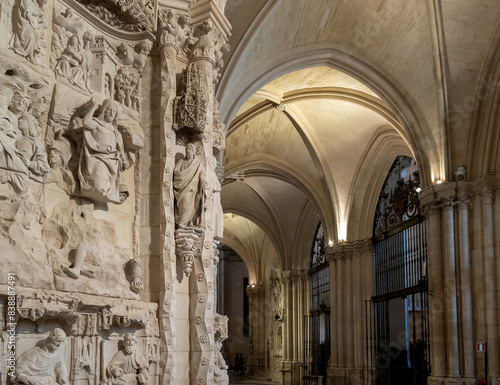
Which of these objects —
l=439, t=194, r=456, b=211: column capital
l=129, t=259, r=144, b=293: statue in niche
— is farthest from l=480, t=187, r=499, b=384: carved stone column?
l=129, t=259, r=144, b=293: statue in niche

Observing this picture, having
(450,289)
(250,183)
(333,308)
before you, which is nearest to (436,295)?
(450,289)

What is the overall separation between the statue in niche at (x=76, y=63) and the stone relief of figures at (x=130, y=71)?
35 cm

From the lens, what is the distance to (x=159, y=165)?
6.05 meters

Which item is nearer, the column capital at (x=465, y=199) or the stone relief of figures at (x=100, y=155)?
the stone relief of figures at (x=100, y=155)

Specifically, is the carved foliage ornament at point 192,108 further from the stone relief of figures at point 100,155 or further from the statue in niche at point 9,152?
the statue in niche at point 9,152

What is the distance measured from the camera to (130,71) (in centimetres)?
600

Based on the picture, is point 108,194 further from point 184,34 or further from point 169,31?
point 184,34

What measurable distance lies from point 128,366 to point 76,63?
2530mm

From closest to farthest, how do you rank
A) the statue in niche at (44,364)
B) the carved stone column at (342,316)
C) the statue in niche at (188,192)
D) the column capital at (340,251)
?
the statue in niche at (44,364) < the statue in niche at (188,192) < the carved stone column at (342,316) < the column capital at (340,251)

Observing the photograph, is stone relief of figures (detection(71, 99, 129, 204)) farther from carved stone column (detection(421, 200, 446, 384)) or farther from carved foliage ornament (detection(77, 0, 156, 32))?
carved stone column (detection(421, 200, 446, 384))

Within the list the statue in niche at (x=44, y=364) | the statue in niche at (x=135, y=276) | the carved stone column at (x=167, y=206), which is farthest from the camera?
the carved stone column at (x=167, y=206)

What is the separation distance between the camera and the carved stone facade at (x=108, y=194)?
4.60 meters

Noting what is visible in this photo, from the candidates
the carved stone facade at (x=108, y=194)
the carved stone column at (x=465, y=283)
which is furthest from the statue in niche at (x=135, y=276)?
the carved stone column at (x=465, y=283)

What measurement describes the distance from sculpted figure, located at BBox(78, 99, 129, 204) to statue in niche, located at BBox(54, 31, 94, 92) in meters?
0.25
